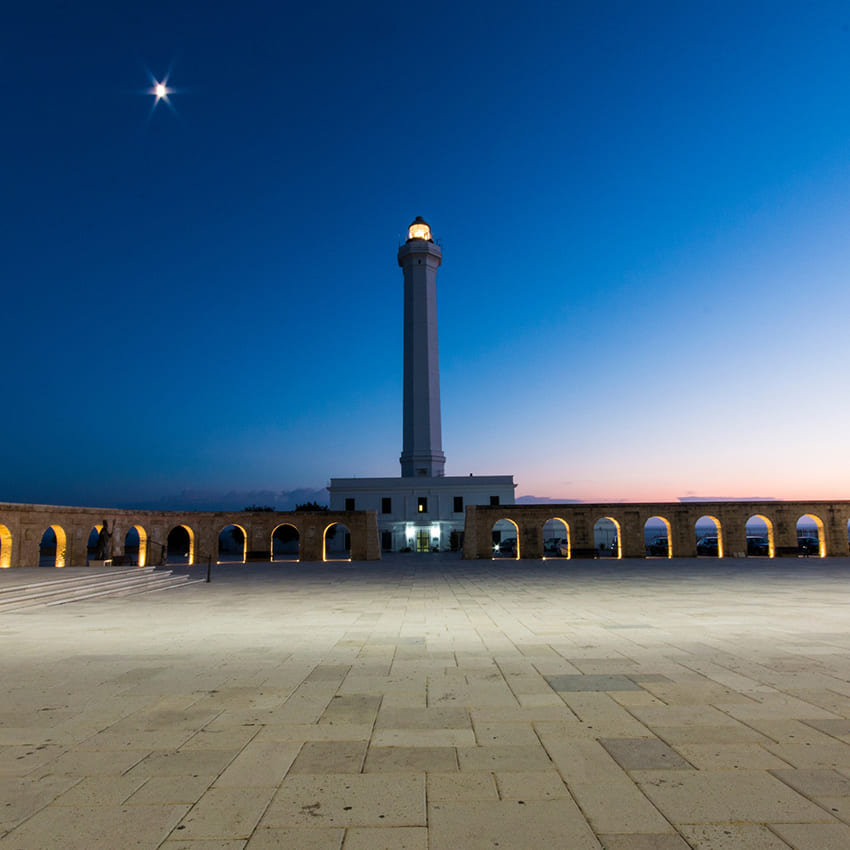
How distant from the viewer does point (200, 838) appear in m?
3.00

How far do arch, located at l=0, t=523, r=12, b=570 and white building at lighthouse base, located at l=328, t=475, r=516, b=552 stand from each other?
2694 cm

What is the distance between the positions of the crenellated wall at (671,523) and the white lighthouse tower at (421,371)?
1608 centimetres

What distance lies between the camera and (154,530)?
102ft

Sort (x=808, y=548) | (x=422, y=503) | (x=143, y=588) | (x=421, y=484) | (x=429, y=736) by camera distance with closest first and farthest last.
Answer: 1. (x=429, y=736)
2. (x=143, y=588)
3. (x=808, y=548)
4. (x=421, y=484)
5. (x=422, y=503)

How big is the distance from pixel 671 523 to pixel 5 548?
1275 inches

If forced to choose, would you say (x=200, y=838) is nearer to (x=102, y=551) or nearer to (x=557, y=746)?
(x=557, y=746)

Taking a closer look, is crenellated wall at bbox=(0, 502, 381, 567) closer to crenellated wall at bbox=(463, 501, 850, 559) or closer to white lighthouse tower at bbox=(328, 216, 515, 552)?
crenellated wall at bbox=(463, 501, 850, 559)

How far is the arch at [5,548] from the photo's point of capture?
2248cm

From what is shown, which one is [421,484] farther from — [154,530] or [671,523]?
[154,530]

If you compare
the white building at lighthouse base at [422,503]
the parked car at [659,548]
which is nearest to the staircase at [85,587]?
the white building at lighthouse base at [422,503]

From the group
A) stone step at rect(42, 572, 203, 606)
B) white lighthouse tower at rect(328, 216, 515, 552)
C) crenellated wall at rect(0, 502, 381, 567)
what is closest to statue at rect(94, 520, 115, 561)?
crenellated wall at rect(0, 502, 381, 567)

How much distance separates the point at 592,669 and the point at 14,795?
18.0 feet

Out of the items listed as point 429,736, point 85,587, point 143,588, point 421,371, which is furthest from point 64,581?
point 421,371

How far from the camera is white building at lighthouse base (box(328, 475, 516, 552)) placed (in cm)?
4803
